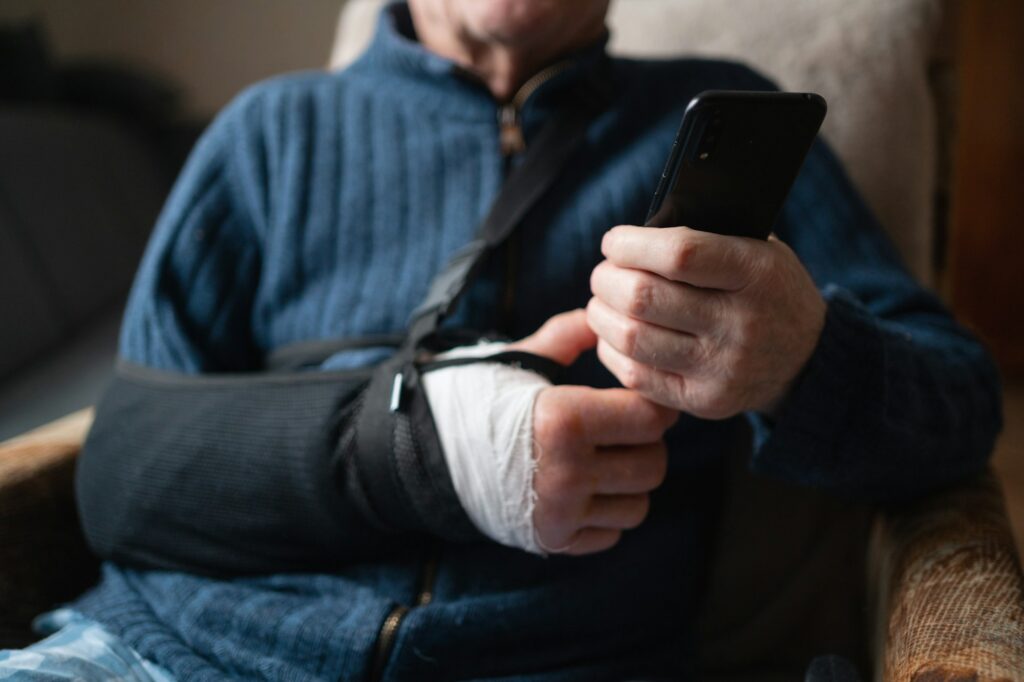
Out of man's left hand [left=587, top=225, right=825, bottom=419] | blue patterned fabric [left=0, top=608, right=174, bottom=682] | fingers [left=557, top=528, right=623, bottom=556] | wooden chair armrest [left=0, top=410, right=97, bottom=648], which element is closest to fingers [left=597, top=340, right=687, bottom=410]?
man's left hand [left=587, top=225, right=825, bottom=419]

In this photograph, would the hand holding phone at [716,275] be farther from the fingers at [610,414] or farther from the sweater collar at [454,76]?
the sweater collar at [454,76]

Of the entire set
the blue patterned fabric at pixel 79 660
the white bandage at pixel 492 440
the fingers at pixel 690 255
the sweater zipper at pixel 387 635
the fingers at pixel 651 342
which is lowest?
the sweater zipper at pixel 387 635

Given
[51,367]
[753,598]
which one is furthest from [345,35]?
[753,598]

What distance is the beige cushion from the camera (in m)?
0.77

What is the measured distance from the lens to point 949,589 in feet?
1.53

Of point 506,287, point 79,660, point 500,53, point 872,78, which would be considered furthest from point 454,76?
point 79,660

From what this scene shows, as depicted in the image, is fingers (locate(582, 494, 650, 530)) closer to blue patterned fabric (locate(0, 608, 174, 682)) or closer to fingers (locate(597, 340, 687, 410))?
fingers (locate(597, 340, 687, 410))

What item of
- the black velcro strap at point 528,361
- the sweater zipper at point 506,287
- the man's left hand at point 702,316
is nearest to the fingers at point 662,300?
the man's left hand at point 702,316

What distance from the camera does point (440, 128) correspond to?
2.27 ft

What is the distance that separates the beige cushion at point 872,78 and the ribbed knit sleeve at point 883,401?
0.57 feet

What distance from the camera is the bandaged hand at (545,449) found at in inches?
19.4

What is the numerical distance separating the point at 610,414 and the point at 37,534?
456 millimetres

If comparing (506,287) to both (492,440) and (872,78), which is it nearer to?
(492,440)

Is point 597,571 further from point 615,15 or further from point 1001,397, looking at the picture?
point 615,15
